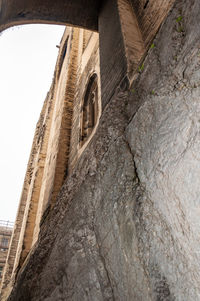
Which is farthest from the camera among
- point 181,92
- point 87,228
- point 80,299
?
point 87,228

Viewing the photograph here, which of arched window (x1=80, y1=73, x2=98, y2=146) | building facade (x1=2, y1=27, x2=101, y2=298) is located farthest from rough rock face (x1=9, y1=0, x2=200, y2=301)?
arched window (x1=80, y1=73, x2=98, y2=146)

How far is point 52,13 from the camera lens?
18.2 ft

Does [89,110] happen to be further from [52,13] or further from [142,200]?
[142,200]

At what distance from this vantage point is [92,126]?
5.77 meters

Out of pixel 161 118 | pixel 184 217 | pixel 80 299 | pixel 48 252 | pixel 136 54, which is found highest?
pixel 136 54

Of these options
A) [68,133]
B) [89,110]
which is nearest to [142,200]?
[89,110]

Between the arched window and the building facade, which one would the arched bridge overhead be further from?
the arched window

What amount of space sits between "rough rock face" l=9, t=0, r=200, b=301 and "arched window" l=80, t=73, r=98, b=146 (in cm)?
359

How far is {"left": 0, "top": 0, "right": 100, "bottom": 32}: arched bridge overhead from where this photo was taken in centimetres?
508

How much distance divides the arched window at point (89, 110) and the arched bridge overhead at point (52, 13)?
1.42 meters

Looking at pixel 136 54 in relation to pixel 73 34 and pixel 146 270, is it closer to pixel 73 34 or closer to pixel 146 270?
pixel 146 270

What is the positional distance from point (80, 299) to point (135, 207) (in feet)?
2.61

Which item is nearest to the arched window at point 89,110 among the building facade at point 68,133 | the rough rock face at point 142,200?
the building facade at point 68,133

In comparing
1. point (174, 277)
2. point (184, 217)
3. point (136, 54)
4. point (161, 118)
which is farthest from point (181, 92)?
point (136, 54)
